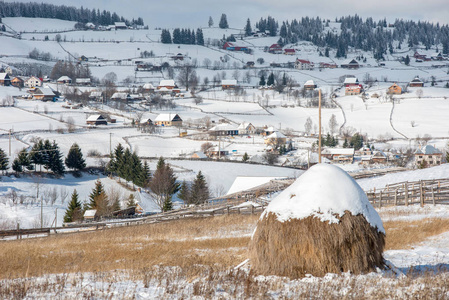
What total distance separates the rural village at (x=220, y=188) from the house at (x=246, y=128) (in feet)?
1.68

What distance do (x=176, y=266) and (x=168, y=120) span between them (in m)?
116

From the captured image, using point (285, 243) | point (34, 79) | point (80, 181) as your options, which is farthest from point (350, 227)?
point (34, 79)

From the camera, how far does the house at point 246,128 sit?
125963 millimetres

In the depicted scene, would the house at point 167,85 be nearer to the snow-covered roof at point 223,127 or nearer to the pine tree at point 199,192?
the snow-covered roof at point 223,127

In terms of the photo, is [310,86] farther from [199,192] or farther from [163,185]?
[163,185]

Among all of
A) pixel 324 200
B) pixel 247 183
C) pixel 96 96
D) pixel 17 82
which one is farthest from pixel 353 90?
pixel 324 200

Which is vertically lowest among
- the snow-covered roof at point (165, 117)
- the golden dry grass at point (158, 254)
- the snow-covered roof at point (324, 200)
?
the snow-covered roof at point (165, 117)

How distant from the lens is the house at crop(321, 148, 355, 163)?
9981cm

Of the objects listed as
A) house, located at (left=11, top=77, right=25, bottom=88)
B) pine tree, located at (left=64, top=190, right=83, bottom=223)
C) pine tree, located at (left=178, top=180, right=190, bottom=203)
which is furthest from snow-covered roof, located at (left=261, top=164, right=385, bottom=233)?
house, located at (left=11, top=77, right=25, bottom=88)

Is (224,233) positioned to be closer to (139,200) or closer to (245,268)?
(245,268)

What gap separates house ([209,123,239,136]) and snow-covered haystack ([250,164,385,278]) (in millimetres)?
103735

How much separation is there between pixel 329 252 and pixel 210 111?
5528 inches

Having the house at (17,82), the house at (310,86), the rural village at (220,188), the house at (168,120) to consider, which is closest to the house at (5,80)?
the rural village at (220,188)

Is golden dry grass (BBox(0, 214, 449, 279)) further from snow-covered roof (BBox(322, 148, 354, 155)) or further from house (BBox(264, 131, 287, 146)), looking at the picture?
house (BBox(264, 131, 287, 146))
